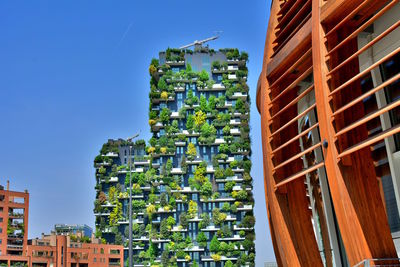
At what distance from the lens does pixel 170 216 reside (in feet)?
265

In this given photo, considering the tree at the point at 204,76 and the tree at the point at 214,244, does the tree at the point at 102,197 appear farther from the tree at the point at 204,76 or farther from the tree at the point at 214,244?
the tree at the point at 204,76

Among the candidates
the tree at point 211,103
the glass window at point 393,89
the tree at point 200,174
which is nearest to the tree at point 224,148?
the tree at point 200,174

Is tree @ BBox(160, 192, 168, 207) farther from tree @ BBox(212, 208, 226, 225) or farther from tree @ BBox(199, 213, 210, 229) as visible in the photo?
tree @ BBox(212, 208, 226, 225)

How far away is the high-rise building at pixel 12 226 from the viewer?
78.1m

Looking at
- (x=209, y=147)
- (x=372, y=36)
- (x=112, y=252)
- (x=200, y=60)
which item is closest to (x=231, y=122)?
(x=209, y=147)

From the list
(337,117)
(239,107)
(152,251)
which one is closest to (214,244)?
(152,251)

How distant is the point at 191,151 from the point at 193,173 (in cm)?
319

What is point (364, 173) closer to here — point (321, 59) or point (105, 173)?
point (321, 59)

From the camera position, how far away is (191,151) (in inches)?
3300

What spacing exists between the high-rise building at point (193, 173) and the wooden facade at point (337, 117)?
6456 cm

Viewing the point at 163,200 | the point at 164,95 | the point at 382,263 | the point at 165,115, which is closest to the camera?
the point at 382,263

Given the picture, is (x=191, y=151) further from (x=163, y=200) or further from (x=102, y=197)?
(x=102, y=197)

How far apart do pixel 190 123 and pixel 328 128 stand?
74.5 meters

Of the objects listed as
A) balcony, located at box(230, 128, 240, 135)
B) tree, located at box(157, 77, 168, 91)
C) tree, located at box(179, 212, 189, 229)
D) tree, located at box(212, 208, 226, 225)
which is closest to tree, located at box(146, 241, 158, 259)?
tree, located at box(179, 212, 189, 229)
